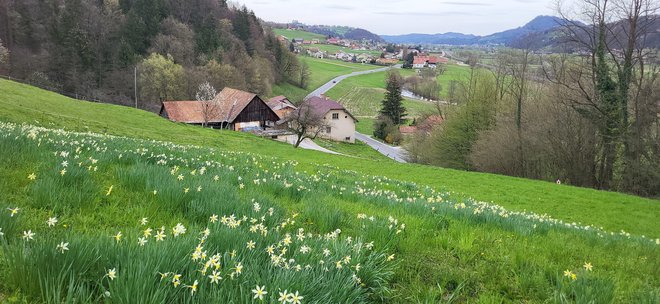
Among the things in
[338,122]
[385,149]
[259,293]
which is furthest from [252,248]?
[338,122]

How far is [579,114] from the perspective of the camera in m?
33.2

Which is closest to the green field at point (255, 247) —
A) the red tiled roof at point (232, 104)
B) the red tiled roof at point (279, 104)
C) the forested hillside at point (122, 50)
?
the red tiled roof at point (232, 104)

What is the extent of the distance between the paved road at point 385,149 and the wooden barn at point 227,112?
21.4 meters

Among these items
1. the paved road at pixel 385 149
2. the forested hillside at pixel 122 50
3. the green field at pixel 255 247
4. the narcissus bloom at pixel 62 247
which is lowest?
the paved road at pixel 385 149

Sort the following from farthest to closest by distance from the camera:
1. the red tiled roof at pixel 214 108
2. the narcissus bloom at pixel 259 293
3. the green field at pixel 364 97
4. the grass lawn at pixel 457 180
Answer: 1. the green field at pixel 364 97
2. the red tiled roof at pixel 214 108
3. the grass lawn at pixel 457 180
4. the narcissus bloom at pixel 259 293

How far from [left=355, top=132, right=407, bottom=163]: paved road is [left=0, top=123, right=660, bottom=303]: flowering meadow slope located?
5937 cm

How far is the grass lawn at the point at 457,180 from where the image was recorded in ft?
65.8

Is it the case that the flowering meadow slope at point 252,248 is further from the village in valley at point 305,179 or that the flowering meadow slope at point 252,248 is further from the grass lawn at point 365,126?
the grass lawn at point 365,126

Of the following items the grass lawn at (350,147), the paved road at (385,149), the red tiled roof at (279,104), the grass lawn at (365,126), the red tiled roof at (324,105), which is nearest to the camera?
the paved road at (385,149)

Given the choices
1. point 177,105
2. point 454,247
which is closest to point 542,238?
point 454,247

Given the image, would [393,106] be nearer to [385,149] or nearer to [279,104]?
[385,149]

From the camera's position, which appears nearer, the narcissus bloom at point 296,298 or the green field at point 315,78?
the narcissus bloom at point 296,298

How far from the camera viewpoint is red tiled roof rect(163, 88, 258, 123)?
2507 inches

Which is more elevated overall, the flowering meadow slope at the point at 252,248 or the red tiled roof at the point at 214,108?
the flowering meadow slope at the point at 252,248
